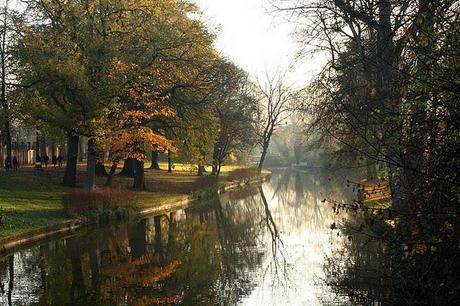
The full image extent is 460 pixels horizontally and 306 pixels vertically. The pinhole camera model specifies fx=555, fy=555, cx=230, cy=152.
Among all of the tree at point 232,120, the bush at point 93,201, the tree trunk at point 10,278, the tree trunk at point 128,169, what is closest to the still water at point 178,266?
the tree trunk at point 10,278

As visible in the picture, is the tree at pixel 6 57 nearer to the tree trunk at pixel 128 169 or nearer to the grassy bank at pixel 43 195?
the grassy bank at pixel 43 195

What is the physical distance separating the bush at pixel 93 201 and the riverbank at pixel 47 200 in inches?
17.6

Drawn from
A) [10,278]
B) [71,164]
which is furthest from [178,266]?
[71,164]

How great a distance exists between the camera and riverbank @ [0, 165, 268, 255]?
778 inches

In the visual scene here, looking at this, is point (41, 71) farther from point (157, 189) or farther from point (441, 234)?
point (441, 234)

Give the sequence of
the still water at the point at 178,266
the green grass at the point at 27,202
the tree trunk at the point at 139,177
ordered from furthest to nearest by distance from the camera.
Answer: the tree trunk at the point at 139,177, the green grass at the point at 27,202, the still water at the point at 178,266

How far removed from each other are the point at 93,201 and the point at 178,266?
434 inches

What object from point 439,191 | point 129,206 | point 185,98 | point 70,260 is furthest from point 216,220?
point 439,191

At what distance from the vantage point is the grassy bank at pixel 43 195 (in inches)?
823

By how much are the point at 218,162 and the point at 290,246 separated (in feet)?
124

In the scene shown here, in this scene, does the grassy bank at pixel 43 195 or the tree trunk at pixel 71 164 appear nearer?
the grassy bank at pixel 43 195

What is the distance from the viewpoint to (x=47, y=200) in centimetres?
2659

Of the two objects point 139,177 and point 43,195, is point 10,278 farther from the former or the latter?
point 139,177

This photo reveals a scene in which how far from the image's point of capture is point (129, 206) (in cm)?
2772
